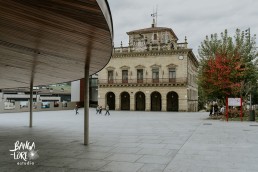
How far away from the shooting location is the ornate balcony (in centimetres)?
4622

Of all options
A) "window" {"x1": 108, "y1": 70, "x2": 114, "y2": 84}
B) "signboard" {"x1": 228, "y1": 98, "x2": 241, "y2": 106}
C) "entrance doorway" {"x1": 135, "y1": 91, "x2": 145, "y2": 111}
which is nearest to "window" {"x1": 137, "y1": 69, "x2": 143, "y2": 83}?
"entrance doorway" {"x1": 135, "y1": 91, "x2": 145, "y2": 111}

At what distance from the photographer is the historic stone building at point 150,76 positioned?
46531 mm

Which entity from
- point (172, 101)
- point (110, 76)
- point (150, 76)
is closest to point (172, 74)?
point (150, 76)

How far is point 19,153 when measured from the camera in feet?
29.6

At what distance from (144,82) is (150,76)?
57.6 inches

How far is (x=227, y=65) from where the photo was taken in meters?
26.3

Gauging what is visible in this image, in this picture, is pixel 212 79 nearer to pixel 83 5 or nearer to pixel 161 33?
pixel 83 5

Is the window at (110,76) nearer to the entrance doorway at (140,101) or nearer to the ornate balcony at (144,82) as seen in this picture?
the ornate balcony at (144,82)

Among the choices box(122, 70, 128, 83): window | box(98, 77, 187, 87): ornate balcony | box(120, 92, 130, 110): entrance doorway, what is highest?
box(122, 70, 128, 83): window

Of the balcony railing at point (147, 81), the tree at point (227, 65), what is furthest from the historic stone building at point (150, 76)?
the tree at point (227, 65)

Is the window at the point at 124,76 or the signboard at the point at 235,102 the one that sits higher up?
the window at the point at 124,76

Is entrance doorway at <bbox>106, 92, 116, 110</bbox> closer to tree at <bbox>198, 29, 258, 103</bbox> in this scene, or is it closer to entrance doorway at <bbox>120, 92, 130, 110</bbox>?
entrance doorway at <bbox>120, 92, 130, 110</bbox>

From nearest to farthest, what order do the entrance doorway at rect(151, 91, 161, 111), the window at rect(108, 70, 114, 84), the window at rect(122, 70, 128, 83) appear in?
1. the entrance doorway at rect(151, 91, 161, 111)
2. the window at rect(122, 70, 128, 83)
3. the window at rect(108, 70, 114, 84)

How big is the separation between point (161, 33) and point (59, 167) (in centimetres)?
4870
